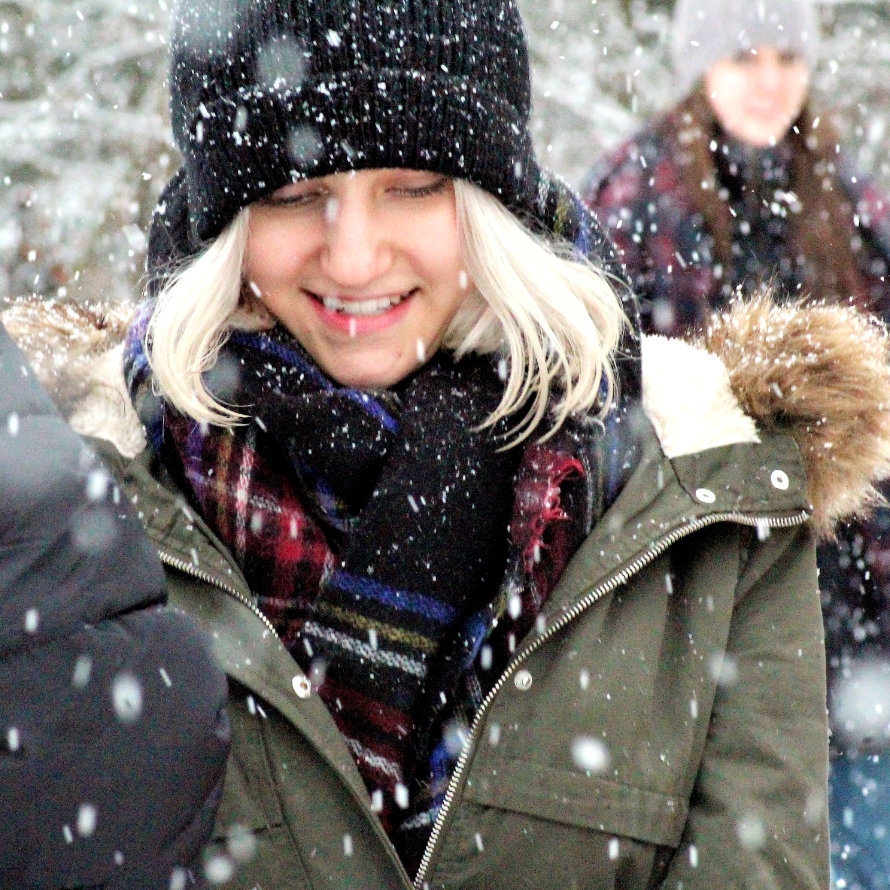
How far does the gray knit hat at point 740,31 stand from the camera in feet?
11.4

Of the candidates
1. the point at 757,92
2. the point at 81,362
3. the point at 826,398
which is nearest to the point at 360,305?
the point at 81,362

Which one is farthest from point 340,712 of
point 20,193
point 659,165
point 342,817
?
point 20,193

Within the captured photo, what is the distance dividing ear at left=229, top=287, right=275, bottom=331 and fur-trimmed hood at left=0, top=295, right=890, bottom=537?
0.23 m

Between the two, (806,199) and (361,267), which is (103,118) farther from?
(361,267)

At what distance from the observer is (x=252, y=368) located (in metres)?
2.19

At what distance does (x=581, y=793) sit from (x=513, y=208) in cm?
102

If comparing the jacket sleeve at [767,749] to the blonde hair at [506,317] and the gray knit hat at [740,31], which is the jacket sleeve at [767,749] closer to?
the blonde hair at [506,317]

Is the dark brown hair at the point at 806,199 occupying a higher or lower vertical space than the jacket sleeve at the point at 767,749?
higher

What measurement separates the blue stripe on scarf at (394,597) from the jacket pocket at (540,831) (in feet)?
0.87

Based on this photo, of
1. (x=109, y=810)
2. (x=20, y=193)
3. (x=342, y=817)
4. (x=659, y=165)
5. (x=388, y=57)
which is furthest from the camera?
(x=20, y=193)

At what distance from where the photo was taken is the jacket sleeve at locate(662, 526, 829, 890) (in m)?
1.92

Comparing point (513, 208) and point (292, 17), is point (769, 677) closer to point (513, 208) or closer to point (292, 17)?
point (513, 208)

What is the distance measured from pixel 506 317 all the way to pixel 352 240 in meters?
0.32

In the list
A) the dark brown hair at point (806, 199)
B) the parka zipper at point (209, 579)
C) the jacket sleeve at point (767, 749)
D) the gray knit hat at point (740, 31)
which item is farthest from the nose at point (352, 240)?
the gray knit hat at point (740, 31)
